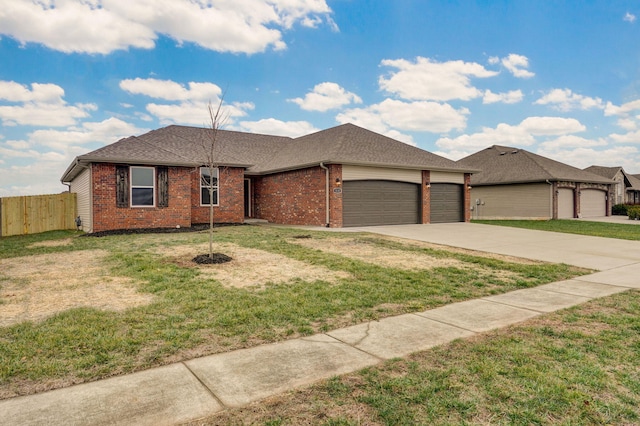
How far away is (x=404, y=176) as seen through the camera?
63.2ft

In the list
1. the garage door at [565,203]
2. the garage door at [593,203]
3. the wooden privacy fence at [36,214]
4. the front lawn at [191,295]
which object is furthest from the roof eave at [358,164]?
the garage door at [593,203]

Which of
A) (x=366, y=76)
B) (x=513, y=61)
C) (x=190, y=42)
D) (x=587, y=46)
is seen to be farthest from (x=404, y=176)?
(x=190, y=42)

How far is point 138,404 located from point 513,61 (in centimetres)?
2300

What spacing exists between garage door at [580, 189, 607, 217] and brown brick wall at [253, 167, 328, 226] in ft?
74.2

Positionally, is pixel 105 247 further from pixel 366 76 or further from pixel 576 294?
pixel 366 76

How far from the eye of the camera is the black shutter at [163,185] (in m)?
16.2

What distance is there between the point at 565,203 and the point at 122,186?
1123 inches

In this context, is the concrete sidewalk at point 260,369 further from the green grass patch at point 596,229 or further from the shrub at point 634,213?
the shrub at point 634,213

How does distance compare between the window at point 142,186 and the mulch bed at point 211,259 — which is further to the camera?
the window at point 142,186

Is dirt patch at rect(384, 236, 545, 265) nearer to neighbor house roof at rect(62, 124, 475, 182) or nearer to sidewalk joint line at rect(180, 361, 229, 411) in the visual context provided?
neighbor house roof at rect(62, 124, 475, 182)

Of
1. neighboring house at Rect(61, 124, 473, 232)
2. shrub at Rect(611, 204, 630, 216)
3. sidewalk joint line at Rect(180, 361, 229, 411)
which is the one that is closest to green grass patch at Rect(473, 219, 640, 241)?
neighboring house at Rect(61, 124, 473, 232)

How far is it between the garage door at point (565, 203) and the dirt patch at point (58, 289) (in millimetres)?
28612

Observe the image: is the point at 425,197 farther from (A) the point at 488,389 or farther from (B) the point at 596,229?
(A) the point at 488,389

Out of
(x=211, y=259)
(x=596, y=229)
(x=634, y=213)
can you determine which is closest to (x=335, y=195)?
(x=211, y=259)
